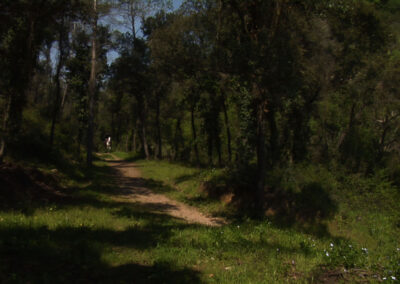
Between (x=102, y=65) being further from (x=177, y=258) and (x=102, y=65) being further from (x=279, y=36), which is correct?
(x=177, y=258)

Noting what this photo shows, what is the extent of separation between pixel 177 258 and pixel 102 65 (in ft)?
71.6

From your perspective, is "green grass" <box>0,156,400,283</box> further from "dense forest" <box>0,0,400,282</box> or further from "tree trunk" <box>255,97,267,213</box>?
"dense forest" <box>0,0,400,282</box>

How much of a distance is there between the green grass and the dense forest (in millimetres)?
4711

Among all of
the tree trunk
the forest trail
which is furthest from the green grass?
the tree trunk

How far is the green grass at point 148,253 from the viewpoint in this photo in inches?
183

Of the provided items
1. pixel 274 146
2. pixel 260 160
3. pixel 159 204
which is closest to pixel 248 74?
pixel 260 160

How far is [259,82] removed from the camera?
32.6ft

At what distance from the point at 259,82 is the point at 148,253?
632cm

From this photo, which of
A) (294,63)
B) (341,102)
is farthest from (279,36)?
(341,102)

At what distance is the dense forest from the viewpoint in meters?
10.8

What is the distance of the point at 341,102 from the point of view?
76.9 feet

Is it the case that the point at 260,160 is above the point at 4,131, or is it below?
below

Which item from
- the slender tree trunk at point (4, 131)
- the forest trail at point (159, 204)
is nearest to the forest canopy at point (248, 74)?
the slender tree trunk at point (4, 131)

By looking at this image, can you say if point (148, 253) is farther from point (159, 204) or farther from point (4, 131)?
point (4, 131)
